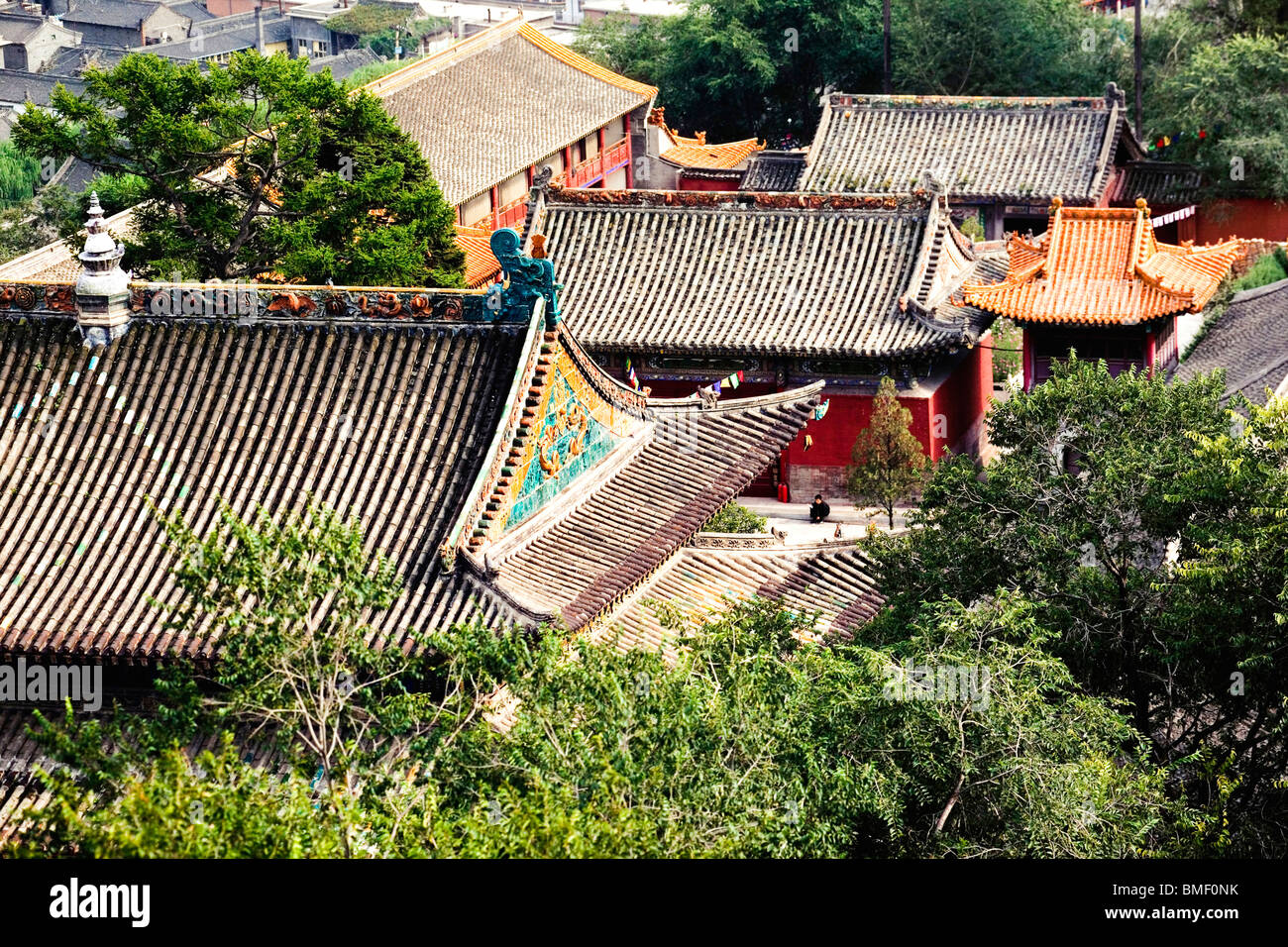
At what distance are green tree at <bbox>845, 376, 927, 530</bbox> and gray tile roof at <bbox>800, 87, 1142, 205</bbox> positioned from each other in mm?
15879

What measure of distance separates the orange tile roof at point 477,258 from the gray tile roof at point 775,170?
24.5ft

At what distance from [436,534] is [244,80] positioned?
26349mm

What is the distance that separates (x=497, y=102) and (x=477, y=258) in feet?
50.4

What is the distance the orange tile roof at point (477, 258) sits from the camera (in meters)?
49.7

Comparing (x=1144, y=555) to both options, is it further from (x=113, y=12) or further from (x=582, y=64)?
(x=113, y=12)

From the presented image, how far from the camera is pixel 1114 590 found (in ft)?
69.6

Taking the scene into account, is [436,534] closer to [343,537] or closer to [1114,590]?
[343,537]

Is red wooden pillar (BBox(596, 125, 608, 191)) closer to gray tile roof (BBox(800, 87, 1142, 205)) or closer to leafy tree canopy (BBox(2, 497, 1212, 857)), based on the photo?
gray tile roof (BBox(800, 87, 1142, 205))

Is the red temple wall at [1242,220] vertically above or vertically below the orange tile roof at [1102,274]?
below

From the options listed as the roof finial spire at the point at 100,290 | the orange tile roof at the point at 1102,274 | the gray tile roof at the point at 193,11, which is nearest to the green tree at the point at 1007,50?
the orange tile roof at the point at 1102,274

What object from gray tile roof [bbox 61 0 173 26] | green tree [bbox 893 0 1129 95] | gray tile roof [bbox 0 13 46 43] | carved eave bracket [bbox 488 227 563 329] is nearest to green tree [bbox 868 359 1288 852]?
carved eave bracket [bbox 488 227 563 329]

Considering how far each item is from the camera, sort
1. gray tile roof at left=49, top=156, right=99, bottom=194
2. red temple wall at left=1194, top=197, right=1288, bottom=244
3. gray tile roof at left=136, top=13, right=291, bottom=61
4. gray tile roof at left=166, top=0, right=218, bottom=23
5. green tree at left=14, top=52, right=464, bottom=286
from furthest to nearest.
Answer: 1. gray tile roof at left=166, top=0, right=218, bottom=23
2. gray tile roof at left=136, top=13, right=291, bottom=61
3. gray tile roof at left=49, top=156, right=99, bottom=194
4. red temple wall at left=1194, top=197, right=1288, bottom=244
5. green tree at left=14, top=52, right=464, bottom=286

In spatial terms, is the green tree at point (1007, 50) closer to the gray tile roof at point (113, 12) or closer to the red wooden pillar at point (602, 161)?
the red wooden pillar at point (602, 161)

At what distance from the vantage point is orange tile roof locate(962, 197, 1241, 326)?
4012 cm
